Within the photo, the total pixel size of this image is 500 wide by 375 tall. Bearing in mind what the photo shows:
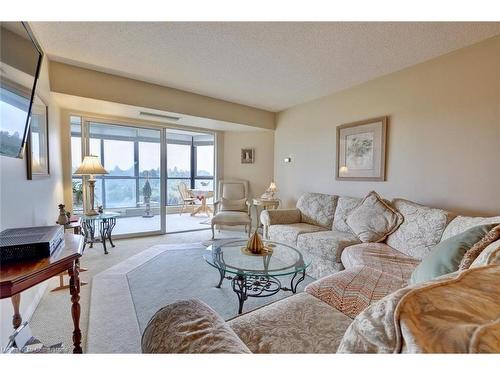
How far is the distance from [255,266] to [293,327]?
83 cm

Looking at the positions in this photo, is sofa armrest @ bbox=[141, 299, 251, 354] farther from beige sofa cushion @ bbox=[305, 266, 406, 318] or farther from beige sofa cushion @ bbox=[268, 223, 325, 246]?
beige sofa cushion @ bbox=[268, 223, 325, 246]

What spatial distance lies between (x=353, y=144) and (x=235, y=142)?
2536mm

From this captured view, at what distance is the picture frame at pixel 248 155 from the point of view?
4.92m

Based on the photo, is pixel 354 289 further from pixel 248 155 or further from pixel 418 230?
pixel 248 155

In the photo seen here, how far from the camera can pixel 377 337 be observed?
518 millimetres

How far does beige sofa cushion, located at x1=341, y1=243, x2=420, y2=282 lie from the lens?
179 cm

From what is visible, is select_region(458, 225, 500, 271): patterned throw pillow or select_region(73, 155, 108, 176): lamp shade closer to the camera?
select_region(458, 225, 500, 271): patterned throw pillow

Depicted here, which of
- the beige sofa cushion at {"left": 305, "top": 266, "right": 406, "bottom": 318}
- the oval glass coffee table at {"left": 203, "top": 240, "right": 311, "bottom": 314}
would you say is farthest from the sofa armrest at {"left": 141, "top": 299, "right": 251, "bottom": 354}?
the oval glass coffee table at {"left": 203, "top": 240, "right": 311, "bottom": 314}

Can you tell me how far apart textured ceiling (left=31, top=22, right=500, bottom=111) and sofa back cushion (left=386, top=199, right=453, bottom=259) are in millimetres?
1593

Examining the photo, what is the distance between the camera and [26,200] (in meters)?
1.80

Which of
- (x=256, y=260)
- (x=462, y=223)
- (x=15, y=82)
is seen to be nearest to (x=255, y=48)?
(x=15, y=82)
